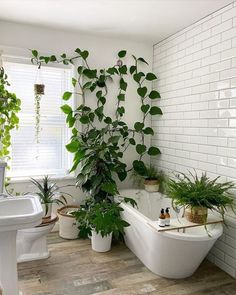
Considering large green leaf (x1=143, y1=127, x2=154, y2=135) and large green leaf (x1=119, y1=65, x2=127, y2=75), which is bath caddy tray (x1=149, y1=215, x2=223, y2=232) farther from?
large green leaf (x1=119, y1=65, x2=127, y2=75)

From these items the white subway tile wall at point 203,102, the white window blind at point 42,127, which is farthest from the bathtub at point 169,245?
the white window blind at point 42,127

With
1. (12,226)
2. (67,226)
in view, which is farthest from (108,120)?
(12,226)

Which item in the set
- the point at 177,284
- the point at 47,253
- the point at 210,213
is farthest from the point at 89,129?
the point at 177,284

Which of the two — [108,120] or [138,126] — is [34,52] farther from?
[138,126]

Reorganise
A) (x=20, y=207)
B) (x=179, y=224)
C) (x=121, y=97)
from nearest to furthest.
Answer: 1. (x=20, y=207)
2. (x=179, y=224)
3. (x=121, y=97)

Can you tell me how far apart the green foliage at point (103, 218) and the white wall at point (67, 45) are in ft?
2.07

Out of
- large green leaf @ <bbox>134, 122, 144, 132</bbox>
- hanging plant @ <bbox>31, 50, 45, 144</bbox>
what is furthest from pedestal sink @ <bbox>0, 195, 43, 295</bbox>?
large green leaf @ <bbox>134, 122, 144, 132</bbox>

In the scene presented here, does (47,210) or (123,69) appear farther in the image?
(123,69)

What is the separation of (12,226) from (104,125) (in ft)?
6.69

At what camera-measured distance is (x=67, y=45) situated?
10.7 feet

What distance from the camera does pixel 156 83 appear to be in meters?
3.63

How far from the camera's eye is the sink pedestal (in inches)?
74.0

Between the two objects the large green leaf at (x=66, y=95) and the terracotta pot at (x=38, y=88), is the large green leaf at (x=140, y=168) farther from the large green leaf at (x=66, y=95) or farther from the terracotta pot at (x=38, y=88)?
the terracotta pot at (x=38, y=88)

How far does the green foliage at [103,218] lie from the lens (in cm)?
267
